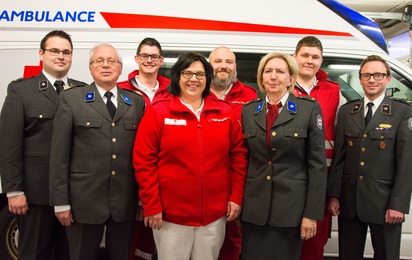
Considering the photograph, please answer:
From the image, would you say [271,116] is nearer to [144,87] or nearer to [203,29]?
[144,87]

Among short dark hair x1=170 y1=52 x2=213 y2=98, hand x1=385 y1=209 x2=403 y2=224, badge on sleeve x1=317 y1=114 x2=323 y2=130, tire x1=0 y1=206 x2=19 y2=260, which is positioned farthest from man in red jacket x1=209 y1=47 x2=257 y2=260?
tire x1=0 y1=206 x2=19 y2=260

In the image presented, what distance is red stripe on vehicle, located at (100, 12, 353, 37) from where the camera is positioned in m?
2.76

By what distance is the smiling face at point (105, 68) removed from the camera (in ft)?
5.99

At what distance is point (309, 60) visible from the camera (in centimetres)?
226

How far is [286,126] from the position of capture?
1.69 metres

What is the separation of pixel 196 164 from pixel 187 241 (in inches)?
21.5

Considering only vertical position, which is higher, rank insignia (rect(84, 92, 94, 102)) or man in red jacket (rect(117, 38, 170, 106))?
man in red jacket (rect(117, 38, 170, 106))

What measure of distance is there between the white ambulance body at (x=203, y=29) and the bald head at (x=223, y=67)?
0.97ft

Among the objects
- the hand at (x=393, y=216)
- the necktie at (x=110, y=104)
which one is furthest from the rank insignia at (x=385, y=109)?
the necktie at (x=110, y=104)

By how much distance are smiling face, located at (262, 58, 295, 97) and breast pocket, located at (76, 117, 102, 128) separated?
123 centimetres

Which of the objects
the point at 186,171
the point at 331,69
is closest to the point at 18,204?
the point at 186,171

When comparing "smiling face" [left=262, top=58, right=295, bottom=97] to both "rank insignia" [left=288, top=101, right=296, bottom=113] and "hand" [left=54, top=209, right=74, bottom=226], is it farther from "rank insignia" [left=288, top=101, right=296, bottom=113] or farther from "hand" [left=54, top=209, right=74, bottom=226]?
"hand" [left=54, top=209, right=74, bottom=226]

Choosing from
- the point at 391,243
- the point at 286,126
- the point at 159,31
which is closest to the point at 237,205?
the point at 286,126

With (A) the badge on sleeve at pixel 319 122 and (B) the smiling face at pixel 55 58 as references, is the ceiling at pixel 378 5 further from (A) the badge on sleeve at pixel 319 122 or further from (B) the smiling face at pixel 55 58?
(B) the smiling face at pixel 55 58
